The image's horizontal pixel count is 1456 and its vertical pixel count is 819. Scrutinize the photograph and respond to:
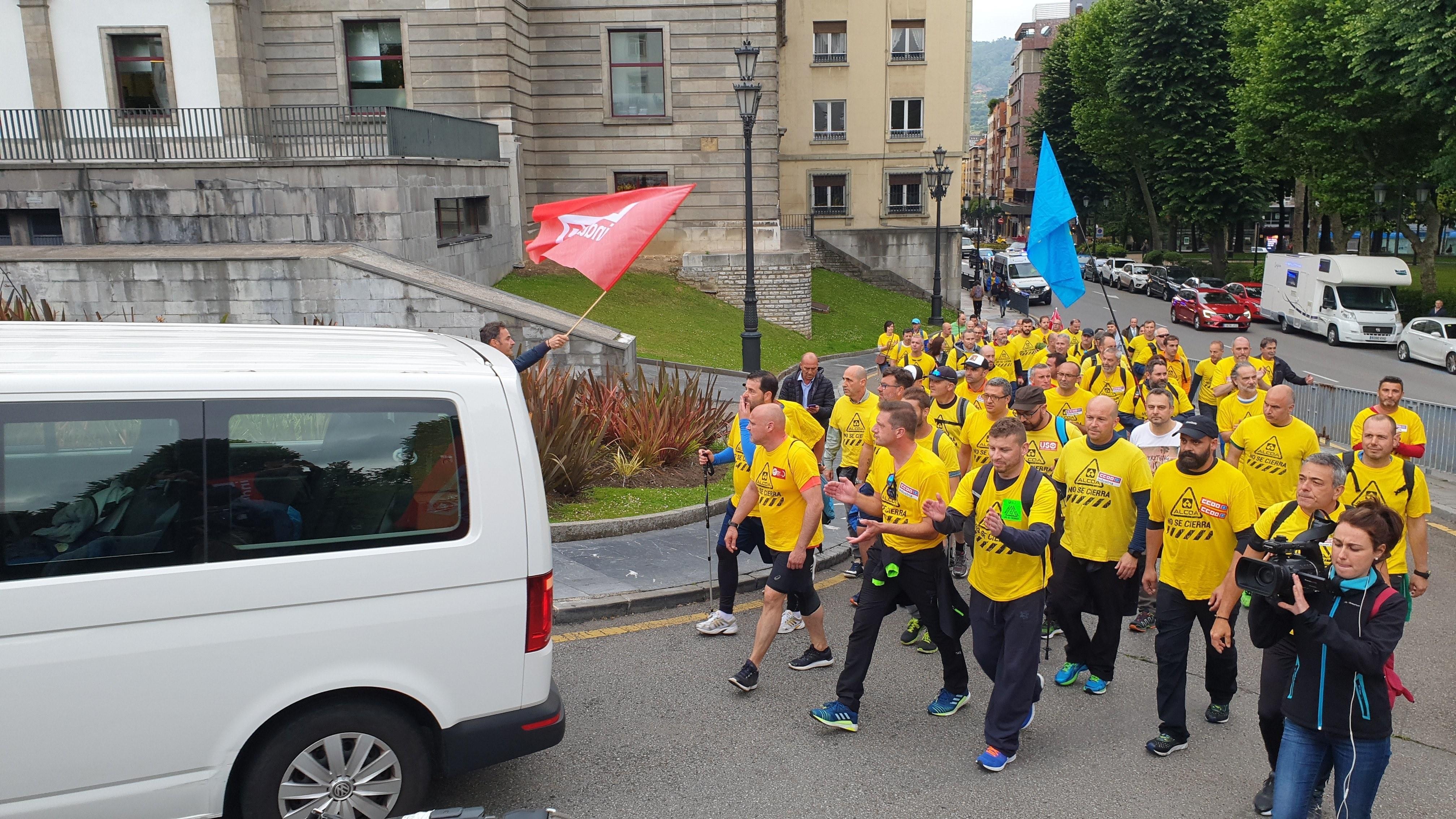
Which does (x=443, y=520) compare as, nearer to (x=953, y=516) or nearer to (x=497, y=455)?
(x=497, y=455)

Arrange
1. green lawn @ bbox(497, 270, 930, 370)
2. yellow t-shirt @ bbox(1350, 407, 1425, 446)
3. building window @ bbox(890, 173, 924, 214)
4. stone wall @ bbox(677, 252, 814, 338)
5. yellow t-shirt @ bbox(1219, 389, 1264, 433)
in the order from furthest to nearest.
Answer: building window @ bbox(890, 173, 924, 214) < stone wall @ bbox(677, 252, 814, 338) < green lawn @ bbox(497, 270, 930, 370) < yellow t-shirt @ bbox(1219, 389, 1264, 433) < yellow t-shirt @ bbox(1350, 407, 1425, 446)

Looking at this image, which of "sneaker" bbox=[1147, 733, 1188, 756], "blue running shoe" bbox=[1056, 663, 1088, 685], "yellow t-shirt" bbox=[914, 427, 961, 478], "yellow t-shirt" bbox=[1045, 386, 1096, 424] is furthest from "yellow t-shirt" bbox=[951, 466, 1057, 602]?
"yellow t-shirt" bbox=[1045, 386, 1096, 424]

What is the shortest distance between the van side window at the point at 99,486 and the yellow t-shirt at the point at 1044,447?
5.35 metres

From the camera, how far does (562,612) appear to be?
7715mm

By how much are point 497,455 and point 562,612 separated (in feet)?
11.0

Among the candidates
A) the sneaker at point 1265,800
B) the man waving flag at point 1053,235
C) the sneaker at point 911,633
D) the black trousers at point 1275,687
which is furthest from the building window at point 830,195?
the black trousers at point 1275,687

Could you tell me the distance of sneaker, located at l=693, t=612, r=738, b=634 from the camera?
7.48 m

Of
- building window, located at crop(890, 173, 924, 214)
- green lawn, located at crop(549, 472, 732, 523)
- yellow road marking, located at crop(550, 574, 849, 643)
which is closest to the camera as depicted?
yellow road marking, located at crop(550, 574, 849, 643)

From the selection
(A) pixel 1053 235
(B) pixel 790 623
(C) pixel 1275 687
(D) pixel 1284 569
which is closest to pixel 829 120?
(A) pixel 1053 235

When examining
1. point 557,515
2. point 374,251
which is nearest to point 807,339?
point 374,251

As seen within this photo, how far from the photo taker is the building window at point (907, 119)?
4362cm

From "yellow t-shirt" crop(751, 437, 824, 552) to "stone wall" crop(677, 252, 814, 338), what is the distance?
926 inches

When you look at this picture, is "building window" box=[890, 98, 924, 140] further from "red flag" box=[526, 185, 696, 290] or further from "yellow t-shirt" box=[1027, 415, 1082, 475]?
"yellow t-shirt" box=[1027, 415, 1082, 475]

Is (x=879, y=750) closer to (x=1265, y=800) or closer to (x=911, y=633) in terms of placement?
(x=911, y=633)
